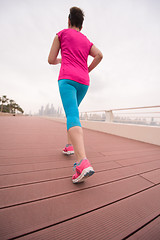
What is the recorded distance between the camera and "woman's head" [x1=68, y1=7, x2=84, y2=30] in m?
0.95

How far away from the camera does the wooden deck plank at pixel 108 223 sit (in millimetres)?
391

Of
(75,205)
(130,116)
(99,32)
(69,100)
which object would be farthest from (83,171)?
(99,32)

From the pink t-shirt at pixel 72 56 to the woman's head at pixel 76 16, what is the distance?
157 mm

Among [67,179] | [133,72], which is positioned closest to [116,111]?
[67,179]

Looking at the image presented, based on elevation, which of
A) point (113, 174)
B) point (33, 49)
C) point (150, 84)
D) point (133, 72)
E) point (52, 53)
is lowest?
point (113, 174)

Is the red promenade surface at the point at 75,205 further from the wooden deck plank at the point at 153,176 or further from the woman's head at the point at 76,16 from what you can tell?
the woman's head at the point at 76,16

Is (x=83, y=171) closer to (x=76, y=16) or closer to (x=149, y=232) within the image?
(x=149, y=232)

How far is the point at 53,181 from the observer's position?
29.0 inches

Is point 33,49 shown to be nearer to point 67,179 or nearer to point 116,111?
point 116,111

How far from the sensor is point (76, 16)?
3.11 feet

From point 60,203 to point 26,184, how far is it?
29 cm

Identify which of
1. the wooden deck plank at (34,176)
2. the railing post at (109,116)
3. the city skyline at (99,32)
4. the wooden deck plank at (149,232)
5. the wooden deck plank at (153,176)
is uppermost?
the city skyline at (99,32)

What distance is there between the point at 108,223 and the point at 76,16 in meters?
1.51

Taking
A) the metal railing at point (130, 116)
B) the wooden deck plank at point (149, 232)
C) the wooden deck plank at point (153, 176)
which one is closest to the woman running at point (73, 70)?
the wooden deck plank at point (149, 232)
